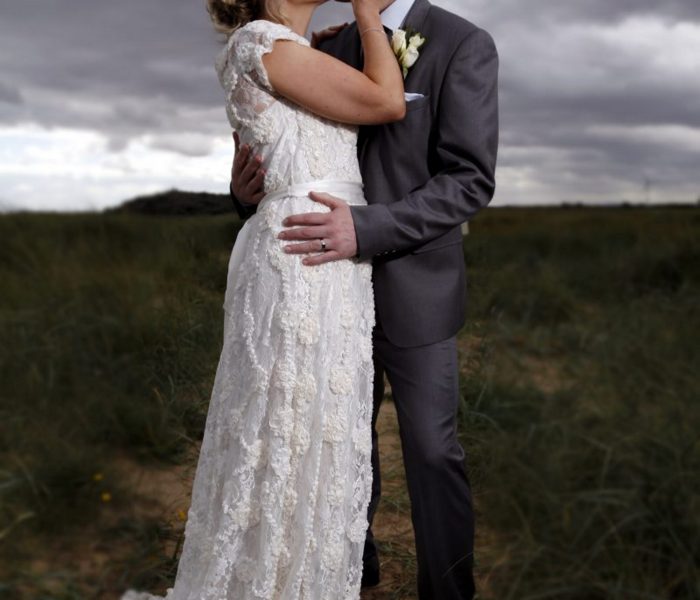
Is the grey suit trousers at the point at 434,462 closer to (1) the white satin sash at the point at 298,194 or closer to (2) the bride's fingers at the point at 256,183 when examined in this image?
(1) the white satin sash at the point at 298,194

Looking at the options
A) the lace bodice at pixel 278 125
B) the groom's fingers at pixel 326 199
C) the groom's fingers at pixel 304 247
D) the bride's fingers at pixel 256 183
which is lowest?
the groom's fingers at pixel 304 247

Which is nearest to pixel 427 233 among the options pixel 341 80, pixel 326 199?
pixel 326 199

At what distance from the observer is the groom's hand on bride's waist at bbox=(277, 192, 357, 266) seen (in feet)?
8.30

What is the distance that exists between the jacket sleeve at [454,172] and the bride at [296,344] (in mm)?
145

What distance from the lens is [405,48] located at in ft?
8.82

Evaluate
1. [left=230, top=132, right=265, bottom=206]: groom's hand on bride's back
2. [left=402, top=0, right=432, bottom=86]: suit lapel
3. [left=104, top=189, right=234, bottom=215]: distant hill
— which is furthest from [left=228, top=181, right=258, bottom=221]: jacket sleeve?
[left=104, top=189, right=234, bottom=215]: distant hill

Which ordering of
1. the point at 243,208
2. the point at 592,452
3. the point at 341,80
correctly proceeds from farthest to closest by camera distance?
the point at 243,208, the point at 592,452, the point at 341,80

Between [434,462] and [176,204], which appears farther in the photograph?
[176,204]

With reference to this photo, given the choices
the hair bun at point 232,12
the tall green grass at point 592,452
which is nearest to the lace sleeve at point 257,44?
the hair bun at point 232,12

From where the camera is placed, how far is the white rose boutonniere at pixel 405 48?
2678 mm

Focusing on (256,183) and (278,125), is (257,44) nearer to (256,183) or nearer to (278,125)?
(278,125)

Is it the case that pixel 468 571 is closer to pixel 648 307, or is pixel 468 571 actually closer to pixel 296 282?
pixel 296 282

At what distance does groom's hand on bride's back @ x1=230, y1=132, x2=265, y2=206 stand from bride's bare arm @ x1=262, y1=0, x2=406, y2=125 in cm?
25

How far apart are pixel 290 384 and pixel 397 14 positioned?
1284mm
